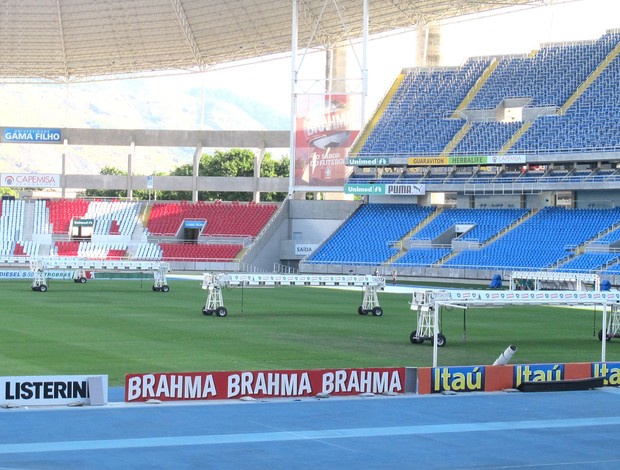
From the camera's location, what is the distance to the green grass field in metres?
33.5

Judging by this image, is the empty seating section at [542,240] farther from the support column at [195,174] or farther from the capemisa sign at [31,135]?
the capemisa sign at [31,135]

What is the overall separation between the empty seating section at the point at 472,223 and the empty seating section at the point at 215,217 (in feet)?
52.6

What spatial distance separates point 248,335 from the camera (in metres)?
41.3

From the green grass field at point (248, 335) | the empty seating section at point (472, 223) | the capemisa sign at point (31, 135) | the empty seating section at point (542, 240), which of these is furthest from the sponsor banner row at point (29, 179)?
the green grass field at point (248, 335)

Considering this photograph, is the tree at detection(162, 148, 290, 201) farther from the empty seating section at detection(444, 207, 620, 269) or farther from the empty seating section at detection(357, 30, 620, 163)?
the empty seating section at detection(444, 207, 620, 269)

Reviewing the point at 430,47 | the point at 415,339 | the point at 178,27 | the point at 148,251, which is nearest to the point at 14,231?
the point at 148,251

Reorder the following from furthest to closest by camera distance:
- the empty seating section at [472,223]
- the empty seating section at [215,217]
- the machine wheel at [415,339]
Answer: the empty seating section at [215,217] < the empty seating section at [472,223] < the machine wheel at [415,339]

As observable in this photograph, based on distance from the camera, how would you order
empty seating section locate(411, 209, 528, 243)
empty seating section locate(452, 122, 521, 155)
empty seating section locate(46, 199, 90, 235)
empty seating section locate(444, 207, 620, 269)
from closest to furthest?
empty seating section locate(444, 207, 620, 269) → empty seating section locate(411, 209, 528, 243) → empty seating section locate(452, 122, 521, 155) → empty seating section locate(46, 199, 90, 235)

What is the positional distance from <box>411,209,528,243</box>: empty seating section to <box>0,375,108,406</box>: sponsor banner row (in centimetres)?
6033

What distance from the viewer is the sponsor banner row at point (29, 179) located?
105000mm

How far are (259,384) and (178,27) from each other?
231 feet

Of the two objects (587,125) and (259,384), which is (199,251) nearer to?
(587,125)

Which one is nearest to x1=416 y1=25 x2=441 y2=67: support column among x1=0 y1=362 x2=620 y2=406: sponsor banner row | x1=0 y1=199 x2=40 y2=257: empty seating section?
x1=0 y1=199 x2=40 y2=257: empty seating section

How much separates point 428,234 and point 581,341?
45111 millimetres
